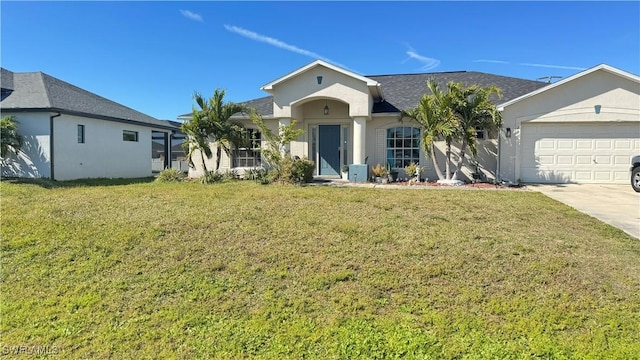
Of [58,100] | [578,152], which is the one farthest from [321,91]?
[58,100]

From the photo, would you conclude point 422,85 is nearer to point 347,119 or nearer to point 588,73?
point 347,119

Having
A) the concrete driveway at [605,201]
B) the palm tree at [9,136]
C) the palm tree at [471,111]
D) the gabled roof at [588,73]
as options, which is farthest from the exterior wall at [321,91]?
the palm tree at [9,136]

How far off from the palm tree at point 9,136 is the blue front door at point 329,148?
1185 cm

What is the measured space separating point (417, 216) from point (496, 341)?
366cm

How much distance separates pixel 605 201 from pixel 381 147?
7466 millimetres

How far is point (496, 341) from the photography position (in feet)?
10.0

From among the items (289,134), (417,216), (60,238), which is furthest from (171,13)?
(417,216)

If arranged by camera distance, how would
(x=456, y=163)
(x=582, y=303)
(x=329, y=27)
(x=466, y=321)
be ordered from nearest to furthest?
(x=466, y=321)
(x=582, y=303)
(x=456, y=163)
(x=329, y=27)

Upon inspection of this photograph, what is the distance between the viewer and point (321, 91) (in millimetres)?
13555

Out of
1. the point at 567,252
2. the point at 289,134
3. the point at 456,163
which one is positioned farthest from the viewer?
the point at 456,163

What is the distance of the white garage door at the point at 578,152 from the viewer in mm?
12391

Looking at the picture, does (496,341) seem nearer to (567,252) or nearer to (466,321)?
(466,321)

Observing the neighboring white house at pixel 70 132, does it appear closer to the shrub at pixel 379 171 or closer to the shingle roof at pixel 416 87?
the shingle roof at pixel 416 87

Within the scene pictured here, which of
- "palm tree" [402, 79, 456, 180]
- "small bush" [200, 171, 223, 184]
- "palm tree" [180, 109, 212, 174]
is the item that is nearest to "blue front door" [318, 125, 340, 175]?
"palm tree" [402, 79, 456, 180]
